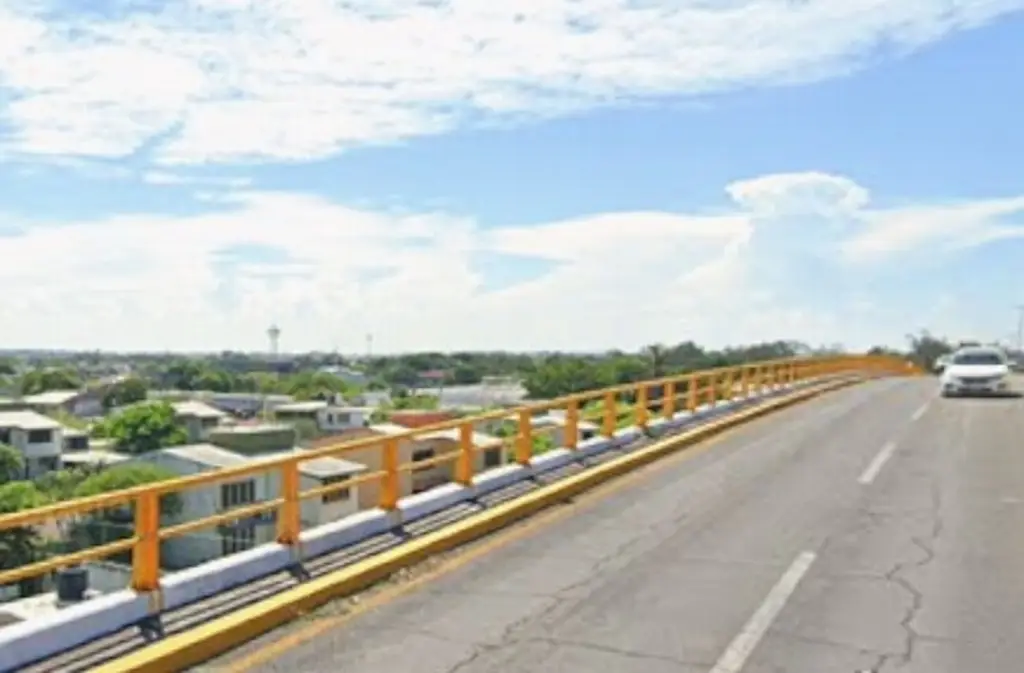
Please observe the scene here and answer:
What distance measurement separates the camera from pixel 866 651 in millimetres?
7398

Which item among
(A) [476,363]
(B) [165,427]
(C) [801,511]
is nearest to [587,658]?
(C) [801,511]

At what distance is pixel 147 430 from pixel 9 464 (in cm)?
1438

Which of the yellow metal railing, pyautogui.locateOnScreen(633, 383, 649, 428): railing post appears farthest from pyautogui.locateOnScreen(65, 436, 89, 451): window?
pyautogui.locateOnScreen(633, 383, 649, 428): railing post

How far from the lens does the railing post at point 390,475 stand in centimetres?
1073

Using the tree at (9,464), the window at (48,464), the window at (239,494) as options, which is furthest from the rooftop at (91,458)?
the window at (239,494)

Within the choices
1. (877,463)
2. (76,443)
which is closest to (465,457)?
(877,463)

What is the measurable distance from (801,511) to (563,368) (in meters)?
64.2

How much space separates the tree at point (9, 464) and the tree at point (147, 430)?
929 cm

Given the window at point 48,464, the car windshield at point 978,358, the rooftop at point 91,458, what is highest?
the car windshield at point 978,358

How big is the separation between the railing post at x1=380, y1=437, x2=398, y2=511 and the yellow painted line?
574mm

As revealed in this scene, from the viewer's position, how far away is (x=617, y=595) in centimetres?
890

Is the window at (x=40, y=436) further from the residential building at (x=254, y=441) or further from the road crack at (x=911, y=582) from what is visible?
the road crack at (x=911, y=582)

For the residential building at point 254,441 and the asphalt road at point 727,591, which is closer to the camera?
the asphalt road at point 727,591

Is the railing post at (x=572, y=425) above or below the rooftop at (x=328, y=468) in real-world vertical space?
above
